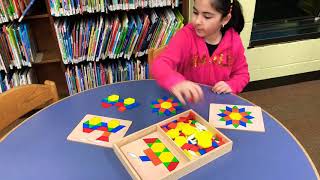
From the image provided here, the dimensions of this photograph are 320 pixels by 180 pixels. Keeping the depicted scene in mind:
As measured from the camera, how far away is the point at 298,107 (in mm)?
2342

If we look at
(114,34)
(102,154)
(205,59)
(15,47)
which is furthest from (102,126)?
(15,47)

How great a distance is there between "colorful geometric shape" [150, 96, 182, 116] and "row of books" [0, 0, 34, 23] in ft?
4.02

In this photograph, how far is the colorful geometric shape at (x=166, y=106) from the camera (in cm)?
114

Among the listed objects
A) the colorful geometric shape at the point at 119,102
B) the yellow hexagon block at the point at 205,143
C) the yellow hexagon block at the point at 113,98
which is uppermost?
the yellow hexagon block at the point at 113,98

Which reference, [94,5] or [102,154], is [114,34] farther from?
[102,154]

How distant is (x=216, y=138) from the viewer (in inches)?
38.4

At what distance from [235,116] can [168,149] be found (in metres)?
0.31

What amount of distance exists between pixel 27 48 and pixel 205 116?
1.49m

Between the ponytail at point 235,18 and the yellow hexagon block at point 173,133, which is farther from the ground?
the ponytail at point 235,18

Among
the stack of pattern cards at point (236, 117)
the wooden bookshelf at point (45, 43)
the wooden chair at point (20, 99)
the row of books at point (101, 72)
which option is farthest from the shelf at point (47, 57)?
the stack of pattern cards at point (236, 117)

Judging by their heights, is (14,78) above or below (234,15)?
below

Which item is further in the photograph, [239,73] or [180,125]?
[239,73]

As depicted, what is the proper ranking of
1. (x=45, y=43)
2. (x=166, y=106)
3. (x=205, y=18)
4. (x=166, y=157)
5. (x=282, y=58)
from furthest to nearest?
(x=282, y=58)
(x=45, y=43)
(x=205, y=18)
(x=166, y=106)
(x=166, y=157)

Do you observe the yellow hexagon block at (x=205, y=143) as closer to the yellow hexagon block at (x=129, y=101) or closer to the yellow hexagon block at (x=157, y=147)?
the yellow hexagon block at (x=157, y=147)
